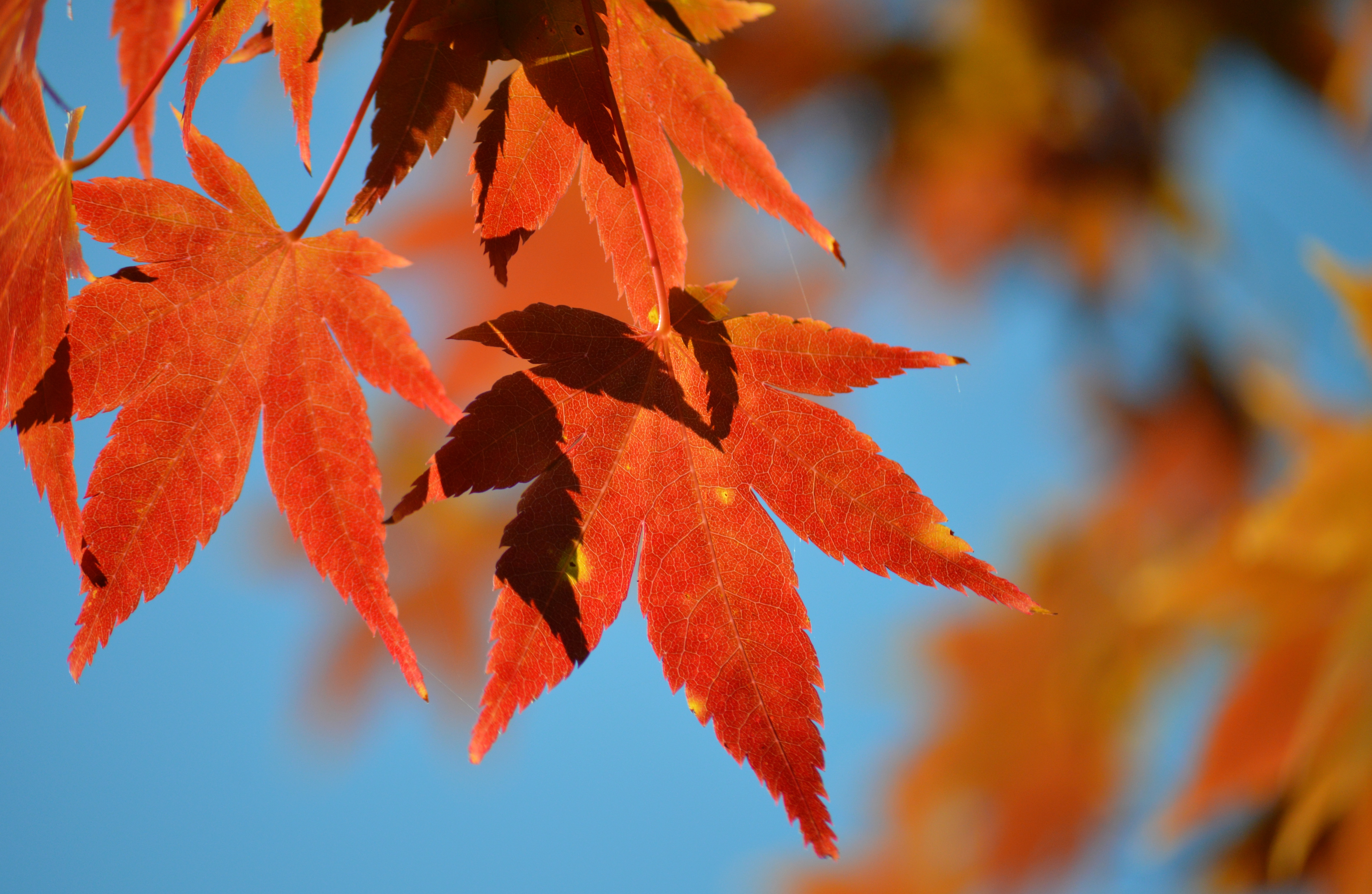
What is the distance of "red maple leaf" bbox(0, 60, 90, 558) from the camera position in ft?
1.32

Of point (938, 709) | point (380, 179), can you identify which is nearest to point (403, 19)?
point (380, 179)

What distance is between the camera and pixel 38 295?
406 mm

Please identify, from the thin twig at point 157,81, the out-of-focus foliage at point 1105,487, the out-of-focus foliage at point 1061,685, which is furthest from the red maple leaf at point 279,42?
the out-of-focus foliage at point 1061,685

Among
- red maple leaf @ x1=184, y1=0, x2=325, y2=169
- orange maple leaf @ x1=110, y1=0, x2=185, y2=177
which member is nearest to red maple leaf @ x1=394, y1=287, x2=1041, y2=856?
red maple leaf @ x1=184, y1=0, x2=325, y2=169

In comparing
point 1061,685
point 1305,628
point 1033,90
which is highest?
point 1033,90

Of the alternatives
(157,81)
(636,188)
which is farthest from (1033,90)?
(157,81)

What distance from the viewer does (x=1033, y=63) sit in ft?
9.45

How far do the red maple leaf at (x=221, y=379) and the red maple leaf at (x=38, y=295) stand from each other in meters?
0.02

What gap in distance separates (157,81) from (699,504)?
0.36 m

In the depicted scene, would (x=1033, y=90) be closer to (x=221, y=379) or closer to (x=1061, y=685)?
(x=1061, y=685)

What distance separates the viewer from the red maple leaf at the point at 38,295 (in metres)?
0.40

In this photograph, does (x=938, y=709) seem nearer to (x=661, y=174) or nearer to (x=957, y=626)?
Result: (x=957, y=626)

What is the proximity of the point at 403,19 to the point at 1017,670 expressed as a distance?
128 inches

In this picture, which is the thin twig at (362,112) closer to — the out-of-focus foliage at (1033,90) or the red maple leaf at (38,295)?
the red maple leaf at (38,295)
